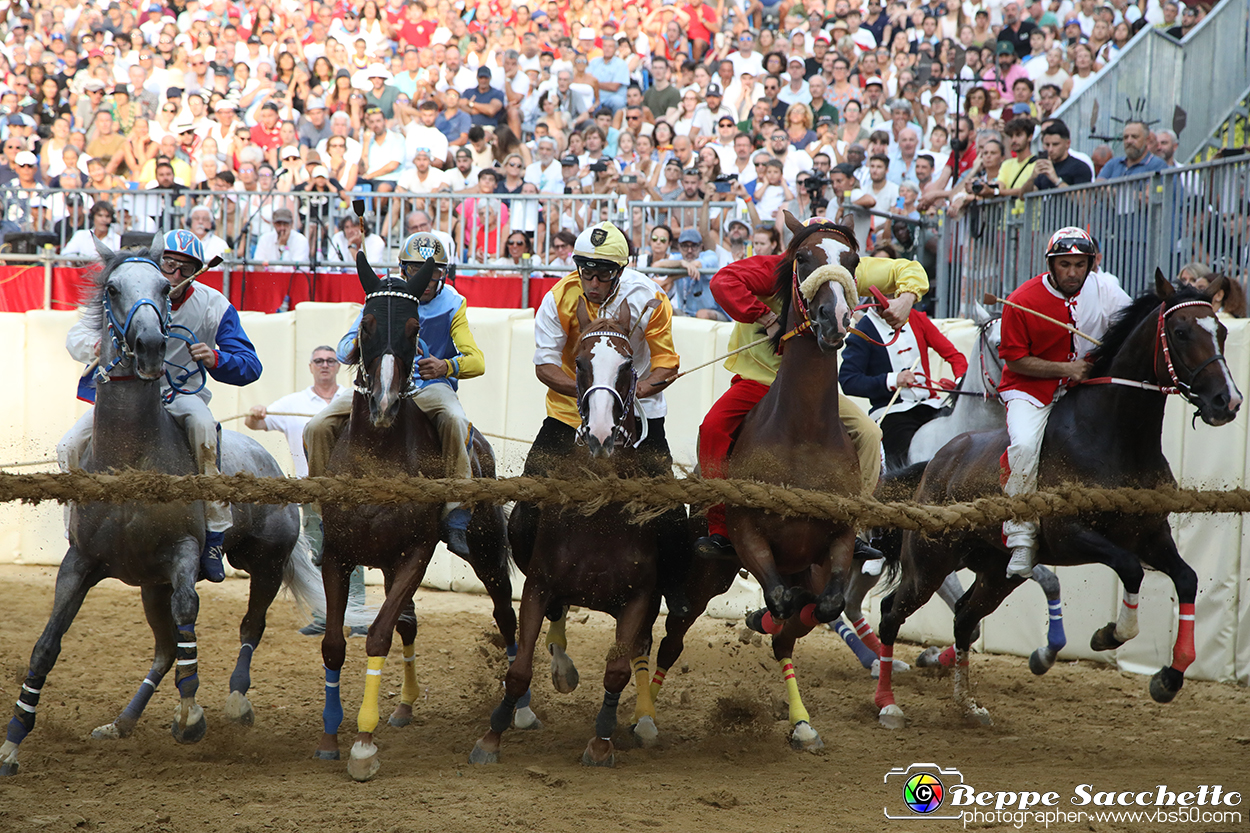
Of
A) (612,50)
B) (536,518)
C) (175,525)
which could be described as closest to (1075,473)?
(536,518)

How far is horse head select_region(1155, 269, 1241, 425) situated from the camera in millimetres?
5957

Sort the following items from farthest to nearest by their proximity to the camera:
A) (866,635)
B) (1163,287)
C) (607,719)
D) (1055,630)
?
(866,635) < (1055,630) < (1163,287) < (607,719)

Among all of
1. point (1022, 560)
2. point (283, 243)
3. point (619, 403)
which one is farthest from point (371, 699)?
point (283, 243)

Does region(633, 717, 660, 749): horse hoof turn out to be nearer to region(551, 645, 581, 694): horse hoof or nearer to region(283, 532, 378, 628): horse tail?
region(551, 645, 581, 694): horse hoof

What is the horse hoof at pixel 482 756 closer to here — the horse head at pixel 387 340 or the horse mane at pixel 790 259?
the horse head at pixel 387 340

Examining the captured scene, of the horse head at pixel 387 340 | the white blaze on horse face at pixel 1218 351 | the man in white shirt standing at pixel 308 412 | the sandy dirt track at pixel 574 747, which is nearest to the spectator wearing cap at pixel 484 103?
the man in white shirt standing at pixel 308 412

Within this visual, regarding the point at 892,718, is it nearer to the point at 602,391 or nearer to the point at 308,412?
the point at 602,391

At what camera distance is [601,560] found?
5973 mm

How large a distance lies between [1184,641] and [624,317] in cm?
331

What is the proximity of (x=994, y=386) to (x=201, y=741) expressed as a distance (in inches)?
219

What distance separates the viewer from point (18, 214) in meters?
13.7

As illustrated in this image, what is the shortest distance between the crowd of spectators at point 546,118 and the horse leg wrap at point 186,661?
603cm

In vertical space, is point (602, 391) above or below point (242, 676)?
above

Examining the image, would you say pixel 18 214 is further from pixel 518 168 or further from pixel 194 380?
pixel 194 380
